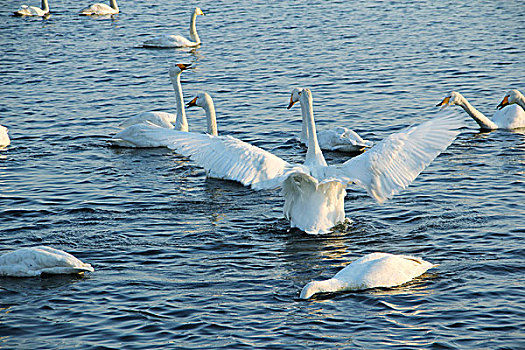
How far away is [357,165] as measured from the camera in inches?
381

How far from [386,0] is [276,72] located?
36.6 feet

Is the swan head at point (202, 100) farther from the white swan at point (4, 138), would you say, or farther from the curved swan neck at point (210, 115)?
the white swan at point (4, 138)

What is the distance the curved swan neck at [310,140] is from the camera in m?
10.7

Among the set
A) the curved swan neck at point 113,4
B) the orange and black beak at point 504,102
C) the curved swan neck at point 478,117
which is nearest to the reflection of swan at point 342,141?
the curved swan neck at point 478,117

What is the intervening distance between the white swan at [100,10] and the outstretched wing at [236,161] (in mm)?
21280

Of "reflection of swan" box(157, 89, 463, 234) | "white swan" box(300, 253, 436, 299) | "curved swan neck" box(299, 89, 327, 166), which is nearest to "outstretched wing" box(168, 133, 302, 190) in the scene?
"reflection of swan" box(157, 89, 463, 234)

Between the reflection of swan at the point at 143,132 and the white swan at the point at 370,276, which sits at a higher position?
the reflection of swan at the point at 143,132

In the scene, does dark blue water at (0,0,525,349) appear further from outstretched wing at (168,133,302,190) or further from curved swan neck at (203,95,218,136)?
outstretched wing at (168,133,302,190)

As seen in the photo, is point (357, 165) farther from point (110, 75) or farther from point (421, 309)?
point (110, 75)

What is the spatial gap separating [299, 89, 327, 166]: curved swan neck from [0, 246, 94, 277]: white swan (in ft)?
11.4

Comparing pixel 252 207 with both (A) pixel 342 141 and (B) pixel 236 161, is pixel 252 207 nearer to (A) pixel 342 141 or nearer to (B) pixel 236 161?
(B) pixel 236 161

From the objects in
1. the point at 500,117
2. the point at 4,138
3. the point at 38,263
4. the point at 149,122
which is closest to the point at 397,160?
the point at 38,263

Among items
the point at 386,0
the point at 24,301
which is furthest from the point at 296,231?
the point at 386,0

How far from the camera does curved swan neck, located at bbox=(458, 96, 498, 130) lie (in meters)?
14.8
